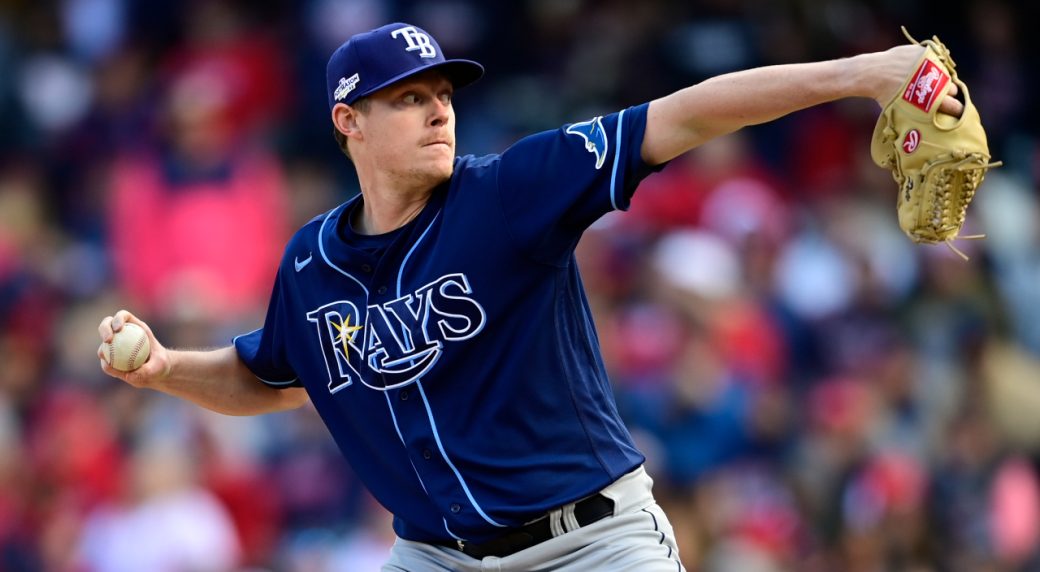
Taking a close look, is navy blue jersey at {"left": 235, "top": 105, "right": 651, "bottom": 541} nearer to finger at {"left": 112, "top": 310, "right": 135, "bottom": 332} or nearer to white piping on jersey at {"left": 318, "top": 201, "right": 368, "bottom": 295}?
white piping on jersey at {"left": 318, "top": 201, "right": 368, "bottom": 295}

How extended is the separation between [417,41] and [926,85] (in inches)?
55.0

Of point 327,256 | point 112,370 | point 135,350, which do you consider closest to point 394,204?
point 327,256

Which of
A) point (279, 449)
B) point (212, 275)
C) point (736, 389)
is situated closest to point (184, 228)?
point (212, 275)

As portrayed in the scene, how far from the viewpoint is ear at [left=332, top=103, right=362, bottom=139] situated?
4.50 meters

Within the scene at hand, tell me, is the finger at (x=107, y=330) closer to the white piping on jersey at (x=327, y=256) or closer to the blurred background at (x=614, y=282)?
the white piping on jersey at (x=327, y=256)

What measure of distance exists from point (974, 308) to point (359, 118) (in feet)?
16.5

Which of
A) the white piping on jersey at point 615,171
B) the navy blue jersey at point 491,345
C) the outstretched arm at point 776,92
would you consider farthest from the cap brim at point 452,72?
the outstretched arm at point 776,92

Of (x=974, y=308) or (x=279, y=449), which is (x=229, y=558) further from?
(x=974, y=308)

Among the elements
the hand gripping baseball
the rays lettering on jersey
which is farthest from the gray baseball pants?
the hand gripping baseball

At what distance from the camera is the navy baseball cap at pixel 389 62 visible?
433cm

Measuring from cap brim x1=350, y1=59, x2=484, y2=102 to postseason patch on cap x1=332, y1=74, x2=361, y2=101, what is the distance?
40 mm

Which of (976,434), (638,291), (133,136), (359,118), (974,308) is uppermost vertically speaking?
(133,136)

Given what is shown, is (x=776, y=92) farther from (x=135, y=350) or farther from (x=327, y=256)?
(x=135, y=350)

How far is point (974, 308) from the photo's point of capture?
8.59 meters
